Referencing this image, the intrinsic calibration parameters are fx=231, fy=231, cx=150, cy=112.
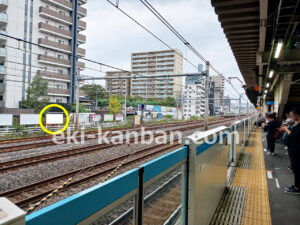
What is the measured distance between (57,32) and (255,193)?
118 ft

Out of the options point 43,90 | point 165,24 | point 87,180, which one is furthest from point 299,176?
point 43,90

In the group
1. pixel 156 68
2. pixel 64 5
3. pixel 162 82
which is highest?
pixel 156 68

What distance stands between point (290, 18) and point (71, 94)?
114 feet

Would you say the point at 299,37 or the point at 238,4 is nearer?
the point at 238,4

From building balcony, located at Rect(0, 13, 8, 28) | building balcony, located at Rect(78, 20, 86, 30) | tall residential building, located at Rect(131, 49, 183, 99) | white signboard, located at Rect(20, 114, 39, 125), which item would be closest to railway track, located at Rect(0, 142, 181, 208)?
white signboard, located at Rect(20, 114, 39, 125)

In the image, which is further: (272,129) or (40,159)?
(40,159)

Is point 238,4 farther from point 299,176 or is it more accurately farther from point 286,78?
point 286,78

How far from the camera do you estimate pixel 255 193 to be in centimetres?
425

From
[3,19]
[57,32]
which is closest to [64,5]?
[57,32]

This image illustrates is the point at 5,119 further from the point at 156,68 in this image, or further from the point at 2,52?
the point at 156,68

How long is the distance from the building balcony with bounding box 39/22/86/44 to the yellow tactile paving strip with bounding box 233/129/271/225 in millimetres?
34028

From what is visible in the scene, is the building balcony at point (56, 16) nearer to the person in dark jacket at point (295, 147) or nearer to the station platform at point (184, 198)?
the station platform at point (184, 198)

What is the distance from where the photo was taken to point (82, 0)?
121 feet

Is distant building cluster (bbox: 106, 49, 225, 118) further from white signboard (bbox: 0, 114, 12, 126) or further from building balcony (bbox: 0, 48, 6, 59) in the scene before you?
white signboard (bbox: 0, 114, 12, 126)
